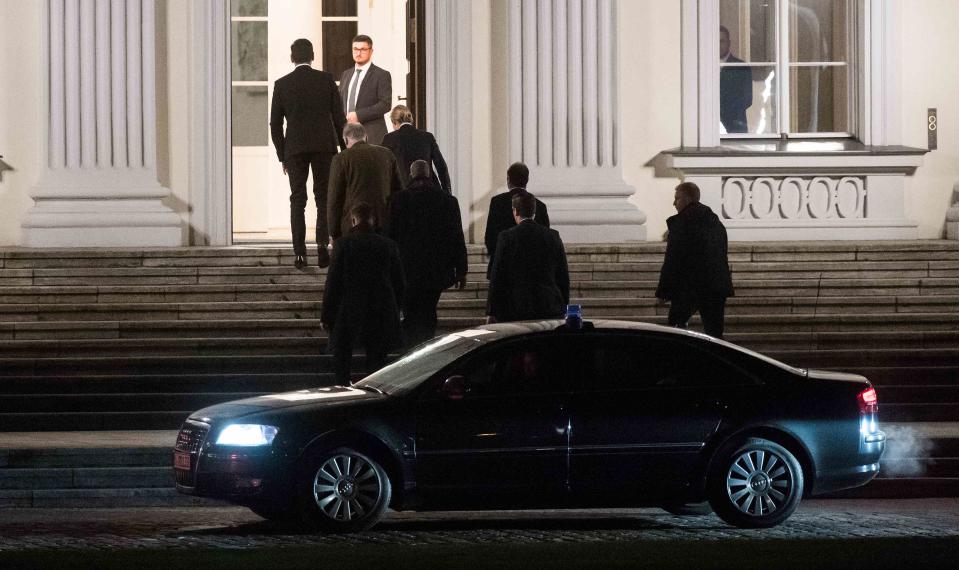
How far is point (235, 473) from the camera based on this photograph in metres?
10.1

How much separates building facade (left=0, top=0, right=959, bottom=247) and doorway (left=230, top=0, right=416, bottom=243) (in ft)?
5.06

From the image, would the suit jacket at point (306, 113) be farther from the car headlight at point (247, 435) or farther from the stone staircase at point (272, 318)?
the car headlight at point (247, 435)

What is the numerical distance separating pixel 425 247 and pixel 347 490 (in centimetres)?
397

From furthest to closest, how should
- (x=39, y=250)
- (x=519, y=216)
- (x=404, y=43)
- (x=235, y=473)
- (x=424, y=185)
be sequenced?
→ (x=404, y=43), (x=39, y=250), (x=424, y=185), (x=519, y=216), (x=235, y=473)

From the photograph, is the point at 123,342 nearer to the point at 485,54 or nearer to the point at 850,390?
the point at 485,54

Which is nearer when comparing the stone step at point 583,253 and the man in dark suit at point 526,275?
the man in dark suit at point 526,275

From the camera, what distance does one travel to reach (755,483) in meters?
10.4

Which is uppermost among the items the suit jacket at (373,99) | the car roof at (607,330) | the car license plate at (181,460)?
the suit jacket at (373,99)

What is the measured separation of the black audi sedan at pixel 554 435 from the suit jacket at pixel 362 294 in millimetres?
2215

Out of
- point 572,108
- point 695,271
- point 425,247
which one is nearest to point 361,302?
point 425,247

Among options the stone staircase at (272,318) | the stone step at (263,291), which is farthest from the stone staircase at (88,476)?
the stone step at (263,291)

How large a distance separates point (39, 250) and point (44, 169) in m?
1.34

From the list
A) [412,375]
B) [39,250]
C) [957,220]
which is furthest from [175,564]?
[957,220]

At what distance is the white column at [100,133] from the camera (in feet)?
59.3
